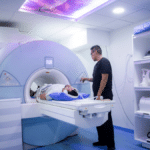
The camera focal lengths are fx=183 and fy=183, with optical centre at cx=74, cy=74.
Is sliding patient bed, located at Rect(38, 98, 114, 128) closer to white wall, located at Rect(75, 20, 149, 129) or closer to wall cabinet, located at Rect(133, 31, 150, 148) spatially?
wall cabinet, located at Rect(133, 31, 150, 148)

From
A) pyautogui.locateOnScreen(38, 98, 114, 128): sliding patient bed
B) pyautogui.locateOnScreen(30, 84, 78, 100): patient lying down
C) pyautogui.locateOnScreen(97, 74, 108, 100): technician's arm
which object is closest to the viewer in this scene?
pyautogui.locateOnScreen(38, 98, 114, 128): sliding patient bed

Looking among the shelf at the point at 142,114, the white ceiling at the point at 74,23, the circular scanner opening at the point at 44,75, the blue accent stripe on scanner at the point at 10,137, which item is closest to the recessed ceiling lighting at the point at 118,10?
the white ceiling at the point at 74,23

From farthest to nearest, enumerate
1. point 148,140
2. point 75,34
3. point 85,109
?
1. point 75,34
2. point 148,140
3. point 85,109

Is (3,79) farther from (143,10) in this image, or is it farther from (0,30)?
(143,10)

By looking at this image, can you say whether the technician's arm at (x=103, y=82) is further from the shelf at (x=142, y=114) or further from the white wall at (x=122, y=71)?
the white wall at (x=122, y=71)

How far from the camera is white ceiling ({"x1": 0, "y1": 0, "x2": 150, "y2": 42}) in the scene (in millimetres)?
2555

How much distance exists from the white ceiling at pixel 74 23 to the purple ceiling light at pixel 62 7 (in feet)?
0.29

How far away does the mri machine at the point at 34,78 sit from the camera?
2.33 meters

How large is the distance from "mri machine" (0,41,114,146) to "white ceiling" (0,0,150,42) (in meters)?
0.58

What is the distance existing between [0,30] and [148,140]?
112 inches

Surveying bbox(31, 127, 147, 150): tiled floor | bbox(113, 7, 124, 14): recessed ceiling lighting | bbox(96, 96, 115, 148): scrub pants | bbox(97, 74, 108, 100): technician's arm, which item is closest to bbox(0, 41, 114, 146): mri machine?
bbox(31, 127, 147, 150): tiled floor

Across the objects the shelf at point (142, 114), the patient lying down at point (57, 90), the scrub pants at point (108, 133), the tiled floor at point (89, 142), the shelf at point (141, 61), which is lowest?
the tiled floor at point (89, 142)

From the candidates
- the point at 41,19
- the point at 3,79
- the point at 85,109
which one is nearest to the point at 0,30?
the point at 41,19

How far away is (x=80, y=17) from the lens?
3131 mm
